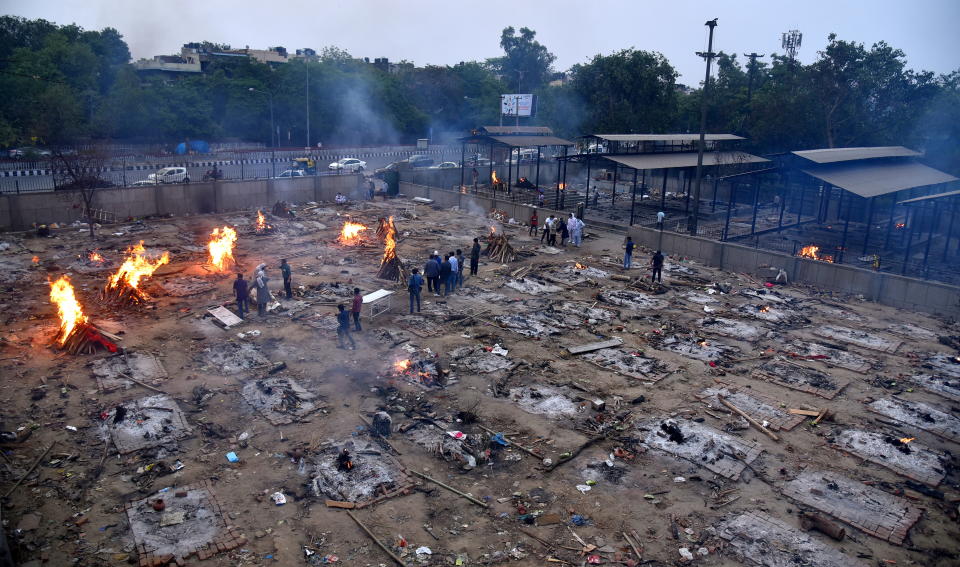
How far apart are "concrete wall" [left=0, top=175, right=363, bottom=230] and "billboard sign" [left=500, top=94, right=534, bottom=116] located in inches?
944

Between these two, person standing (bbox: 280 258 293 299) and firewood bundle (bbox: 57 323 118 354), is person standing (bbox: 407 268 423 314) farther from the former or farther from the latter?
firewood bundle (bbox: 57 323 118 354)

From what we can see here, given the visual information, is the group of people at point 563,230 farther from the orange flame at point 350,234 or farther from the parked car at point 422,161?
the parked car at point 422,161

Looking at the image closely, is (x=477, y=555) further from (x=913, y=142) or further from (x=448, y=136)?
(x=448, y=136)

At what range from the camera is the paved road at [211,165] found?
28188 millimetres

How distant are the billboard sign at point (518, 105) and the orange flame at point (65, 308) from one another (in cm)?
4408

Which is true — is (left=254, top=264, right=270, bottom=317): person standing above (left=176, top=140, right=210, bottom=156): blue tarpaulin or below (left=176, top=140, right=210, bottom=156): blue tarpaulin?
below

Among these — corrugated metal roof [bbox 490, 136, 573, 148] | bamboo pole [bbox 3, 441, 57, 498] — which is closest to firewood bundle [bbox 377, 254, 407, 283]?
bamboo pole [bbox 3, 441, 57, 498]

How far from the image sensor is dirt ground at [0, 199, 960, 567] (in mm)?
8555

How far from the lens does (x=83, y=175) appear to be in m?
25.1

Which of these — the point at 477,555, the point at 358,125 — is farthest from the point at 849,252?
the point at 358,125

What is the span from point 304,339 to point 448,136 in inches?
2532

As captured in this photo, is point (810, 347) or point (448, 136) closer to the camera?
point (810, 347)

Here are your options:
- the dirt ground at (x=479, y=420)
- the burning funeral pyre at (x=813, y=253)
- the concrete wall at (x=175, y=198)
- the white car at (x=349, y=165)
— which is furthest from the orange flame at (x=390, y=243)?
the white car at (x=349, y=165)

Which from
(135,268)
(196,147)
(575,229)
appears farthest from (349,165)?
(135,268)
